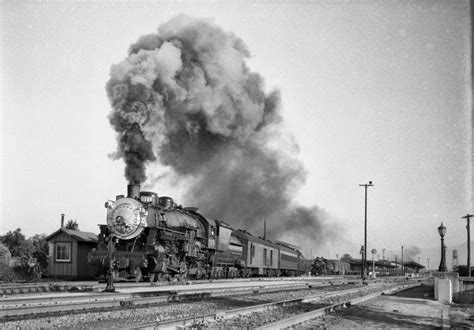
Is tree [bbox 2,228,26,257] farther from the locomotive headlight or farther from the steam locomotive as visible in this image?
the locomotive headlight

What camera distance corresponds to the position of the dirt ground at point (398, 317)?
35.0 feet

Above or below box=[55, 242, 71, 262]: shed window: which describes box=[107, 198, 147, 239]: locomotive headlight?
above

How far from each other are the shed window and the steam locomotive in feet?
10.4

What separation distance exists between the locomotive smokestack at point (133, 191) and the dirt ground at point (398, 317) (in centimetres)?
1078

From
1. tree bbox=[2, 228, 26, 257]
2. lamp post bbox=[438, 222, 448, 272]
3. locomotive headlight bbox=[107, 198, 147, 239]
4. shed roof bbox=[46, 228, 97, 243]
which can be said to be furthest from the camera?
tree bbox=[2, 228, 26, 257]

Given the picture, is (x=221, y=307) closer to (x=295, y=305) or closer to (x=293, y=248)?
(x=295, y=305)

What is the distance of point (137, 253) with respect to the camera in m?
20.9

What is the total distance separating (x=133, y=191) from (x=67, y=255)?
6.84m

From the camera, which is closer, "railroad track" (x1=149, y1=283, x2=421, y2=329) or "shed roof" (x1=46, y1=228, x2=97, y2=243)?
"railroad track" (x1=149, y1=283, x2=421, y2=329)

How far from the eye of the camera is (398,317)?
40.8ft

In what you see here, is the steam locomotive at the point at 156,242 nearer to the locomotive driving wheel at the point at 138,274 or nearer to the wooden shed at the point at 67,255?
the locomotive driving wheel at the point at 138,274

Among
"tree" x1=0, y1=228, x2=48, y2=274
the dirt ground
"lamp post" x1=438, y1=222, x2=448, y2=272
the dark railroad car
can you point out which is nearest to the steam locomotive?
the dark railroad car

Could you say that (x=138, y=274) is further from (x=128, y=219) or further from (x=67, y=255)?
(x=67, y=255)

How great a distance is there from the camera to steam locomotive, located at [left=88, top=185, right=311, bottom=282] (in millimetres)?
20953
